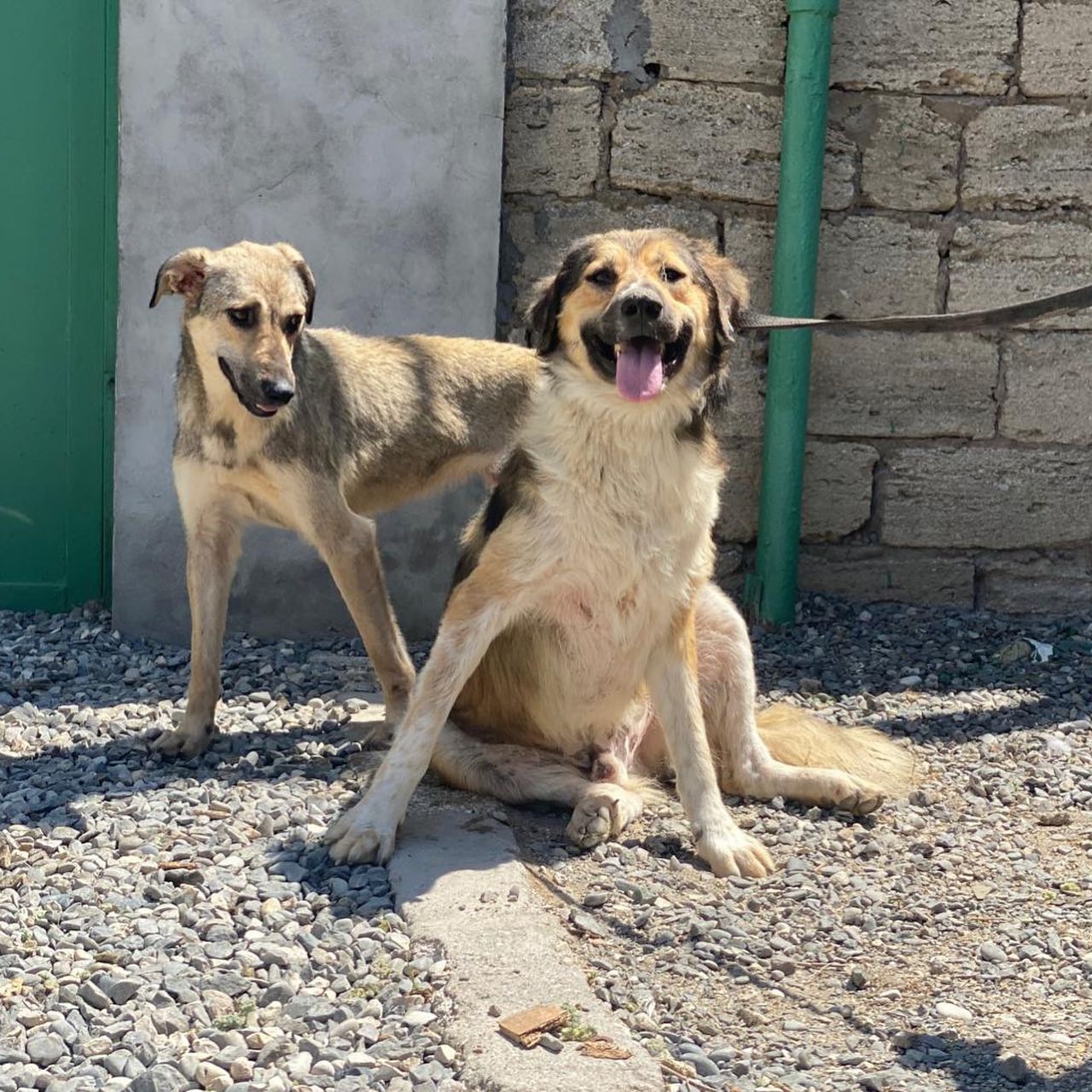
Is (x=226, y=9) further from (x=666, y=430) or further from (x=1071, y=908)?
(x=1071, y=908)

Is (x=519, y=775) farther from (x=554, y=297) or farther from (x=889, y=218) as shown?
(x=889, y=218)

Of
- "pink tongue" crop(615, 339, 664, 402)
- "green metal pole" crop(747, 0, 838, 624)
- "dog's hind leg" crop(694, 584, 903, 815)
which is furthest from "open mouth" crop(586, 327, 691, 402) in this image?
"green metal pole" crop(747, 0, 838, 624)

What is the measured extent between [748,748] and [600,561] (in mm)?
906

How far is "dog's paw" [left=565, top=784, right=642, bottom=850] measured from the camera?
14.0 feet

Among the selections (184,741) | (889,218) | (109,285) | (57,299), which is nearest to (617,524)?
(184,741)

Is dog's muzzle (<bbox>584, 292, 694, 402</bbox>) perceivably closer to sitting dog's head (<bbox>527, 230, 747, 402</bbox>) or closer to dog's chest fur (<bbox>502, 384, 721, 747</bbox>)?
sitting dog's head (<bbox>527, 230, 747, 402</bbox>)

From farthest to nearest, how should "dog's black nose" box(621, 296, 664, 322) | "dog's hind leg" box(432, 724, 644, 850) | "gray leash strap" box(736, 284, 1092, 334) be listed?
"dog's hind leg" box(432, 724, 644, 850), "dog's black nose" box(621, 296, 664, 322), "gray leash strap" box(736, 284, 1092, 334)

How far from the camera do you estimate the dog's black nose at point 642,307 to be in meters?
3.96

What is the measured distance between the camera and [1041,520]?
6.82 m

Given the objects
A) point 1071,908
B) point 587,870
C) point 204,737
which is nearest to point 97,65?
point 204,737

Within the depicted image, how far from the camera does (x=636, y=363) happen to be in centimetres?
405

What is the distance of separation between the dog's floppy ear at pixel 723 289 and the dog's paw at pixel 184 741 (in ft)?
7.03

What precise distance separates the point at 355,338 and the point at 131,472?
1.17 meters

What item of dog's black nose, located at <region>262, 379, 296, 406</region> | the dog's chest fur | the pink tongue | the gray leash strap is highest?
the gray leash strap
